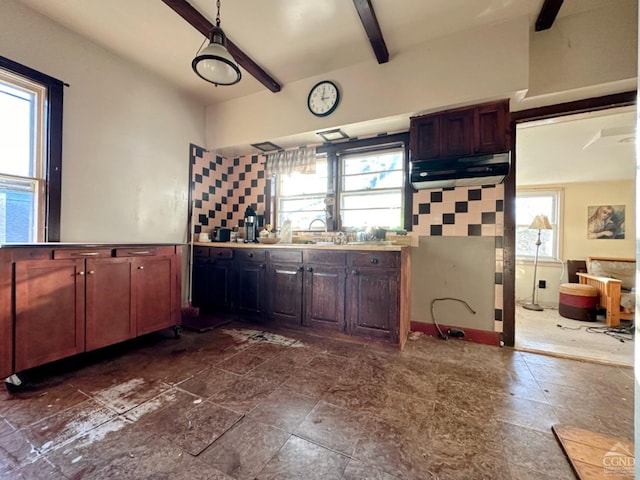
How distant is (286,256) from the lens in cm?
285

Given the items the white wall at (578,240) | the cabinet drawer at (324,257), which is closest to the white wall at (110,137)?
the cabinet drawer at (324,257)

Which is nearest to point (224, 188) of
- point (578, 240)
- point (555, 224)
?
point (555, 224)

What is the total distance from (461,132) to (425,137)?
305mm

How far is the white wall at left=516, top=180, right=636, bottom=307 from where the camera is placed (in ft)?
15.1

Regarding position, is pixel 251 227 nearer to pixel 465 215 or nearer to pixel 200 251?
pixel 200 251

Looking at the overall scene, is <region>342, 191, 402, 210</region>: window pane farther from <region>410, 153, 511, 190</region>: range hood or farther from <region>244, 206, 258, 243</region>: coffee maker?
<region>244, 206, 258, 243</region>: coffee maker

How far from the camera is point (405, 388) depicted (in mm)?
1744

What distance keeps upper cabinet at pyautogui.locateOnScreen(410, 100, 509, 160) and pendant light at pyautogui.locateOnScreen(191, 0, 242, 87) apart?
171 cm

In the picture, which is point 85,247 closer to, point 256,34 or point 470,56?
point 256,34

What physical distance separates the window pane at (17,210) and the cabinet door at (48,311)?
0.70m

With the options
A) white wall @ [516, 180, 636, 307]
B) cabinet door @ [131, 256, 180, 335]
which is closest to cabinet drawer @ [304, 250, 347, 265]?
cabinet door @ [131, 256, 180, 335]

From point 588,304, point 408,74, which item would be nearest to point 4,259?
point 408,74

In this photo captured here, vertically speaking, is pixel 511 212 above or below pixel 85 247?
above

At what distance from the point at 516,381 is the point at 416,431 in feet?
3.39
